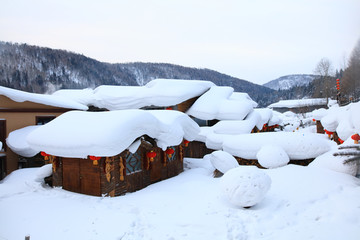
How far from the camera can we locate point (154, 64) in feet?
273

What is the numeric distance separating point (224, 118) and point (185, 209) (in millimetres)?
14313

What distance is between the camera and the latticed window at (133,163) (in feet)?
30.6

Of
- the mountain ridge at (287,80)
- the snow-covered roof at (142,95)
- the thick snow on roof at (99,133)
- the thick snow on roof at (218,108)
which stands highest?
the mountain ridge at (287,80)

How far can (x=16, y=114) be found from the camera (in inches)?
554

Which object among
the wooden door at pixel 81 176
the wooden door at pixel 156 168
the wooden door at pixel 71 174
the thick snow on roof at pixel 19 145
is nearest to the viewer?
the wooden door at pixel 81 176

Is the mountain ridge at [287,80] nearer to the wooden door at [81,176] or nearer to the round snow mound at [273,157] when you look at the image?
the round snow mound at [273,157]

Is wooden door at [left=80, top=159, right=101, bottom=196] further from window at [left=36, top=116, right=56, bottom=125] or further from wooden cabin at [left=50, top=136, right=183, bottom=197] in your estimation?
window at [left=36, top=116, right=56, bottom=125]

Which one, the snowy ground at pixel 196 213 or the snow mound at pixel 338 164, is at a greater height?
the snow mound at pixel 338 164

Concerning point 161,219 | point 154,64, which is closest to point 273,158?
point 161,219

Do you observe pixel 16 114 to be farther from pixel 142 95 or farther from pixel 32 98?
pixel 142 95

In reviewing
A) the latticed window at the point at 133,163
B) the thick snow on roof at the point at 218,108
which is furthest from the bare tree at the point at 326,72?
the latticed window at the point at 133,163

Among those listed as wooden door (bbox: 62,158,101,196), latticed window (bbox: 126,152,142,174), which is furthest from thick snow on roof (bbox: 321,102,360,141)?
wooden door (bbox: 62,158,101,196)

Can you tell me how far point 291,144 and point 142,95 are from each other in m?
13.0

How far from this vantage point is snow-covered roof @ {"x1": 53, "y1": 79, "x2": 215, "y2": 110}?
68.1ft
